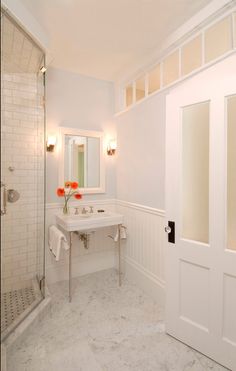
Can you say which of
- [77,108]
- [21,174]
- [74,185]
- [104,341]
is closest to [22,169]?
[21,174]

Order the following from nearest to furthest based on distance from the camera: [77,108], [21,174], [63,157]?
1. [21,174]
2. [63,157]
3. [77,108]

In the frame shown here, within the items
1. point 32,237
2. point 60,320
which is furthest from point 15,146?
point 60,320

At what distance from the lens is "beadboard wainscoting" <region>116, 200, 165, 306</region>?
2326mm

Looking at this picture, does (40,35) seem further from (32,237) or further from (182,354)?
(182,354)

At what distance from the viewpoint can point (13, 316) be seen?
180 cm

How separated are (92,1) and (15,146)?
1.36 metres

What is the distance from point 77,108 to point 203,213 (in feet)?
7.14

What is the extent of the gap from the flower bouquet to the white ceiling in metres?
1.52

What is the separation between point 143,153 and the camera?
2.57 metres

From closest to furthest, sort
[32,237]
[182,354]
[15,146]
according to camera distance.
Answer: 1. [182,354]
2. [15,146]
3. [32,237]

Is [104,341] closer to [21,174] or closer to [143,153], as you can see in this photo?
[21,174]

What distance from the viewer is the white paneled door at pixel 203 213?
1487 millimetres

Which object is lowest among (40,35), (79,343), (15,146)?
(79,343)

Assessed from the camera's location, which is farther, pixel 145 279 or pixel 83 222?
pixel 145 279
